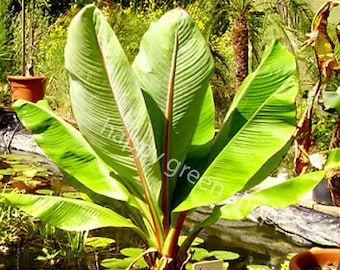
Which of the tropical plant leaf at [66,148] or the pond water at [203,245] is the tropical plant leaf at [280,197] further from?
the pond water at [203,245]

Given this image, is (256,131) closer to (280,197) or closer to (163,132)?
(280,197)

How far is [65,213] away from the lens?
2.76 metres

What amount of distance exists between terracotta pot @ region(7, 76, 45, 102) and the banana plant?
493cm

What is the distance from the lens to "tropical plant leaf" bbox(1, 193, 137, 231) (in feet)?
8.95

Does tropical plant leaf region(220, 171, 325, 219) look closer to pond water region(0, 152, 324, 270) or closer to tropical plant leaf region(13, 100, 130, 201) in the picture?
tropical plant leaf region(13, 100, 130, 201)

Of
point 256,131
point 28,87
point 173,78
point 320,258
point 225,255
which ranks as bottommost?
point 28,87

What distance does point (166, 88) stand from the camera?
2660 millimetres

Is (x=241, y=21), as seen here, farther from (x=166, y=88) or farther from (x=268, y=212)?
(x=166, y=88)

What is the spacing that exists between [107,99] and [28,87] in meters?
5.35

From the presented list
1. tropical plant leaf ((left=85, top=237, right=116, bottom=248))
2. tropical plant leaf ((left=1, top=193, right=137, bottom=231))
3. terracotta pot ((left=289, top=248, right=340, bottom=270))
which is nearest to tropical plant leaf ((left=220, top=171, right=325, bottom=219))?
terracotta pot ((left=289, top=248, right=340, bottom=270))

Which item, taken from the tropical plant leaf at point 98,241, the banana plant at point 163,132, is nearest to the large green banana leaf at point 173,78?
the banana plant at point 163,132

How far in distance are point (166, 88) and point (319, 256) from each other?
0.96m

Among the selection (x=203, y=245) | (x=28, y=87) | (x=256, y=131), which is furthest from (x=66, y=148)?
(x=28, y=87)

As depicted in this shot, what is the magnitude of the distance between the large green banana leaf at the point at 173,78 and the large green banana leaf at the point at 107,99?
0.42ft
